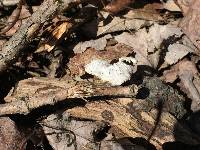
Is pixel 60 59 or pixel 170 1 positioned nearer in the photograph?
pixel 60 59

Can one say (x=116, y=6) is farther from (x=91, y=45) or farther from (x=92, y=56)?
(x=92, y=56)

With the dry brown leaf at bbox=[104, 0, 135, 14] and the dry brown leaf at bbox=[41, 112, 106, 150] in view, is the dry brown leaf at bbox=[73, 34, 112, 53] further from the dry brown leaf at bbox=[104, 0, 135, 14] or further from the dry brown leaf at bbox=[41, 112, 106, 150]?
the dry brown leaf at bbox=[41, 112, 106, 150]

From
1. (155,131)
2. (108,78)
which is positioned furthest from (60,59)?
(155,131)

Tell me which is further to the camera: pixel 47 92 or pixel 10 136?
pixel 47 92

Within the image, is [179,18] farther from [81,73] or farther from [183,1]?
[81,73]

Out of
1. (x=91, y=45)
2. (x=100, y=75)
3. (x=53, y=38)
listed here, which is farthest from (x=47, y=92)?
(x=91, y=45)

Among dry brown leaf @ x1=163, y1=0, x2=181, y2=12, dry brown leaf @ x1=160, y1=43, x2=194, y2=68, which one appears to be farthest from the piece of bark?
dry brown leaf @ x1=163, y1=0, x2=181, y2=12
